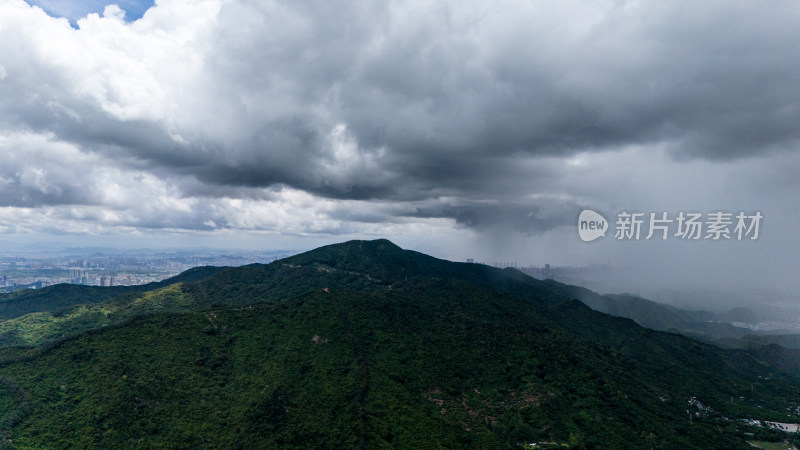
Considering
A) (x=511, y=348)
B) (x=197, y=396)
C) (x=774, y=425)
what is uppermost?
(x=511, y=348)

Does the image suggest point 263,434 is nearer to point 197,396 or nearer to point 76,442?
point 197,396

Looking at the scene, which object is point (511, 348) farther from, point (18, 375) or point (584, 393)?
point (18, 375)

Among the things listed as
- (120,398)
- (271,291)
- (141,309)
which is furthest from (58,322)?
(120,398)

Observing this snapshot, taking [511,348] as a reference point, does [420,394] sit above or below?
below

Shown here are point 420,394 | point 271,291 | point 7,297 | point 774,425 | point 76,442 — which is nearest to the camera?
point 76,442

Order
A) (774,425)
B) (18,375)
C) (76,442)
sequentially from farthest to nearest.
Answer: (774,425) < (18,375) < (76,442)

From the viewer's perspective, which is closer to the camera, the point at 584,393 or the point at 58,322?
the point at 584,393

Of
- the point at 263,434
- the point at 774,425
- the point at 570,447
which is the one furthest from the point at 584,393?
the point at 263,434
